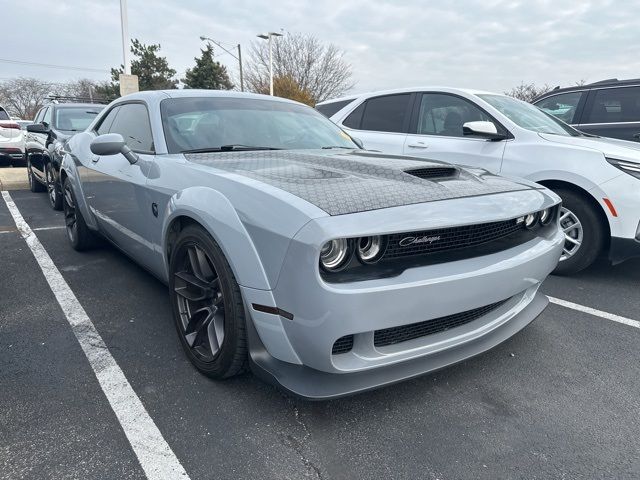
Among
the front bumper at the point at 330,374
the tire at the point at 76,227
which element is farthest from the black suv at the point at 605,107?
the tire at the point at 76,227

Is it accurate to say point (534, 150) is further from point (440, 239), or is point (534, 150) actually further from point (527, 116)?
point (440, 239)

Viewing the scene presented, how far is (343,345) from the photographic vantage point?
1.79 m

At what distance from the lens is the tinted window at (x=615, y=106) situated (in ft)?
19.0

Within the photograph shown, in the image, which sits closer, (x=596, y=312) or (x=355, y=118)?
(x=596, y=312)

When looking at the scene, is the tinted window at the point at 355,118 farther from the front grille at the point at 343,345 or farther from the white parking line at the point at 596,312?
the front grille at the point at 343,345

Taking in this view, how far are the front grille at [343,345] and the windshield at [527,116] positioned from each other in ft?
11.2

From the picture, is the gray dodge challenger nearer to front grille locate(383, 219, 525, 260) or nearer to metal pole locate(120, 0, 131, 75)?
front grille locate(383, 219, 525, 260)

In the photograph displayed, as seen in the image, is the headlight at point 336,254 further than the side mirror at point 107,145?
No

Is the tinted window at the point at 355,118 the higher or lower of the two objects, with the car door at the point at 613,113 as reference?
lower

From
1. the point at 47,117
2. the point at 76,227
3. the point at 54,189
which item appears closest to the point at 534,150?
the point at 76,227

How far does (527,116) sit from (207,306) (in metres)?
3.84

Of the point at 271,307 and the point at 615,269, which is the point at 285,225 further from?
the point at 615,269

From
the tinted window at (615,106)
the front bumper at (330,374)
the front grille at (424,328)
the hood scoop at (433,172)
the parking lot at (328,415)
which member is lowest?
the parking lot at (328,415)

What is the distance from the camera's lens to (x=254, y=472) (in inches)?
67.5
